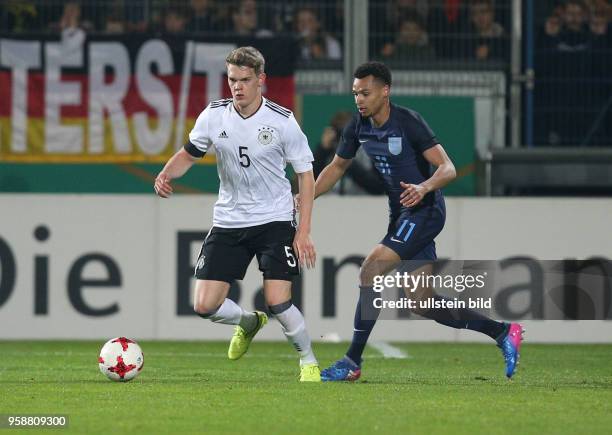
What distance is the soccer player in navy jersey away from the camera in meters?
9.10

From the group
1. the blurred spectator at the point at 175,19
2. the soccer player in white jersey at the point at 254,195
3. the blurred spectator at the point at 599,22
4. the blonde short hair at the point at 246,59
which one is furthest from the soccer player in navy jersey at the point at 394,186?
the blurred spectator at the point at 599,22

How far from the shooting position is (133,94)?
14812mm

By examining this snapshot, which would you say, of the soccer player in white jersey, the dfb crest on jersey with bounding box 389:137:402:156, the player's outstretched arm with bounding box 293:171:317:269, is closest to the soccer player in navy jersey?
the dfb crest on jersey with bounding box 389:137:402:156

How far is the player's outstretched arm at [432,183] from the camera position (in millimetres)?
8844

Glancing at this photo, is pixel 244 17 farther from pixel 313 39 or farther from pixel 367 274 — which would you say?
pixel 367 274

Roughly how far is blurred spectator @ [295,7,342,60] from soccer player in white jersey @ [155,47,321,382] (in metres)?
6.36

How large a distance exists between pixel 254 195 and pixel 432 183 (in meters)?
1.13

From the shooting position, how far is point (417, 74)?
49.7 ft

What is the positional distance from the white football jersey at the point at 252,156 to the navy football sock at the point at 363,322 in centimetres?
73

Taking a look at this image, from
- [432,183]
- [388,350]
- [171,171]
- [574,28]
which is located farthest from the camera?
[574,28]

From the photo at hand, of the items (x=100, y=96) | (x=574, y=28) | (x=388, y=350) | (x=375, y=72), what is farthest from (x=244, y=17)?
(x=375, y=72)

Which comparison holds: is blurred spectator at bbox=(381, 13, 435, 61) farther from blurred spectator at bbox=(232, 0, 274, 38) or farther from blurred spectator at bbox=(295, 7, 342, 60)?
blurred spectator at bbox=(232, 0, 274, 38)

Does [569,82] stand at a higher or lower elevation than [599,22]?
lower

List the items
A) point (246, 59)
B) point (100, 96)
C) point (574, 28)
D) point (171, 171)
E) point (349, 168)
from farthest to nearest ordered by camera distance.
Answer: point (574, 28) < point (100, 96) < point (349, 168) < point (171, 171) < point (246, 59)
